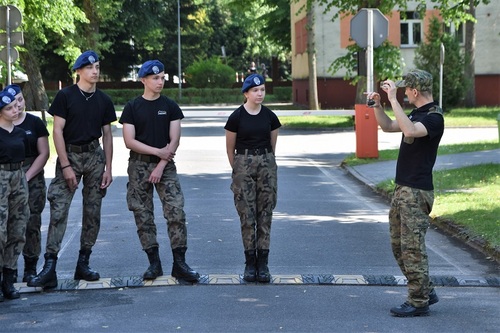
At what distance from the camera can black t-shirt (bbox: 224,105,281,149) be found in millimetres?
9617

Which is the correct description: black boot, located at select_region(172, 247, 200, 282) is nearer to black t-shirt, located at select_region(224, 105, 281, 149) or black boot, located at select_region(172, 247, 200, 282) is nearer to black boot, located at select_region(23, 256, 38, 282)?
black t-shirt, located at select_region(224, 105, 281, 149)

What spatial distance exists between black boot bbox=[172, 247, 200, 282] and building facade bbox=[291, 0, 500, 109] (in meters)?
41.4

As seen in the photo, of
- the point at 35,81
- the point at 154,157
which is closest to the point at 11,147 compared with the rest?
the point at 154,157

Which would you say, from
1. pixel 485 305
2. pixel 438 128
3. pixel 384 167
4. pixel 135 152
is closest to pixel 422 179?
pixel 438 128

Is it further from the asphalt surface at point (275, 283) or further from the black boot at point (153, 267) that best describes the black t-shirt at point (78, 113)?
the asphalt surface at point (275, 283)

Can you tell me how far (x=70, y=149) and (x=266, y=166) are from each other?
1702 mm

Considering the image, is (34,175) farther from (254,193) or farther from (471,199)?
(471,199)

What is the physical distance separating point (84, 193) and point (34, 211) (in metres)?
0.46

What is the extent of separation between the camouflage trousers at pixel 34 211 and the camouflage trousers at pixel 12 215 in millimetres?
431

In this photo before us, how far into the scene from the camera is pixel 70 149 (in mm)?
9367

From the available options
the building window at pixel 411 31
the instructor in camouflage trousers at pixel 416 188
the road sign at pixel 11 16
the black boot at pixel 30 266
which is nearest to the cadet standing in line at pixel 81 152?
the black boot at pixel 30 266

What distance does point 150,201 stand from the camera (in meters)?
9.55

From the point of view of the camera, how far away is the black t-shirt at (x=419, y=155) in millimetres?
8148

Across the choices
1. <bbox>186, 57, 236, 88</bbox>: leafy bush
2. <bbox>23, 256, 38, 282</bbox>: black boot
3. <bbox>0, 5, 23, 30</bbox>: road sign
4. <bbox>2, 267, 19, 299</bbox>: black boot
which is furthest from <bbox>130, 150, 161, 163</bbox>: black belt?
<bbox>186, 57, 236, 88</bbox>: leafy bush
